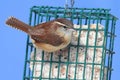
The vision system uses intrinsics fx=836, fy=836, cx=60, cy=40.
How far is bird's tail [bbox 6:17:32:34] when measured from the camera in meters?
7.51

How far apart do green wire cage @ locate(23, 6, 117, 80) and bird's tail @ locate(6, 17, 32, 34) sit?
22cm

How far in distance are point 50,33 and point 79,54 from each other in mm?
390

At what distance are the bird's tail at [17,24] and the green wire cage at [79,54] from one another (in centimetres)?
22

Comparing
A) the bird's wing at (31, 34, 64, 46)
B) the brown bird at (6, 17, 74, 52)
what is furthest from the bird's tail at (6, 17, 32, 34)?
the bird's wing at (31, 34, 64, 46)

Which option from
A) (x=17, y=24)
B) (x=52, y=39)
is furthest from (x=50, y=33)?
(x=17, y=24)

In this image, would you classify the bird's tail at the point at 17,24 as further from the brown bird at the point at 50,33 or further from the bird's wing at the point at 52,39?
the bird's wing at the point at 52,39

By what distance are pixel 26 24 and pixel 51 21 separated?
23 centimetres

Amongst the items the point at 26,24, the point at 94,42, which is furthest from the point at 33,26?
the point at 94,42

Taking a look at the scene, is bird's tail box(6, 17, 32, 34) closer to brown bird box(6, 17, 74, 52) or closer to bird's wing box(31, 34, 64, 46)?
brown bird box(6, 17, 74, 52)

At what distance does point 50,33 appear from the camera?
7457mm

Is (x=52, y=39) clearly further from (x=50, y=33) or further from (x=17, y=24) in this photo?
(x=17, y=24)

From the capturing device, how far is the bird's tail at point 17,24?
24.6 feet

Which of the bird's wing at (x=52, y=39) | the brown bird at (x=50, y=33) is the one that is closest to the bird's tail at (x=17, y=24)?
the brown bird at (x=50, y=33)

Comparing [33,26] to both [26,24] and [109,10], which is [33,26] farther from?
[109,10]
